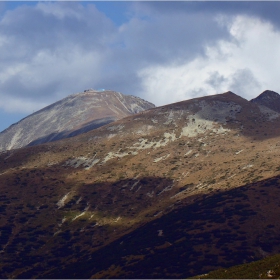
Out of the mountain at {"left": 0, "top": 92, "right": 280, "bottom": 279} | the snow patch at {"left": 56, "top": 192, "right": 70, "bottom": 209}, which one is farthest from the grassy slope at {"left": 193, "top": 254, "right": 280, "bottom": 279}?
the snow patch at {"left": 56, "top": 192, "right": 70, "bottom": 209}

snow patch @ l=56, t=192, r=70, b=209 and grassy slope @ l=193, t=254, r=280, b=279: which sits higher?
snow patch @ l=56, t=192, r=70, b=209

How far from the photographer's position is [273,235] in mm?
102188

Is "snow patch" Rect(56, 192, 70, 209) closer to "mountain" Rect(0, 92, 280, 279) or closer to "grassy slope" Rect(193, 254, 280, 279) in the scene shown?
"mountain" Rect(0, 92, 280, 279)

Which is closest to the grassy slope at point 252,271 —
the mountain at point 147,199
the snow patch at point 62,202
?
the mountain at point 147,199

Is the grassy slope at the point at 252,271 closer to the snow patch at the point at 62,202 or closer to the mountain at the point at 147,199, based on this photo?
the mountain at the point at 147,199

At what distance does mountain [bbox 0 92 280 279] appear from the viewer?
104375 millimetres

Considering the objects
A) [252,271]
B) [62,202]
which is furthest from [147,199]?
Result: [252,271]

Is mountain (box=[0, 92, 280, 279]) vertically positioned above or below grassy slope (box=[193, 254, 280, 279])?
above

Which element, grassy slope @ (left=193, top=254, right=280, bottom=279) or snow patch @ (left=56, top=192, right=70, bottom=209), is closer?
grassy slope @ (left=193, top=254, right=280, bottom=279)

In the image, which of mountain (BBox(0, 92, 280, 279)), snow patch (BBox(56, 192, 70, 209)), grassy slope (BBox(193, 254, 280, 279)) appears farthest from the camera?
snow patch (BBox(56, 192, 70, 209))

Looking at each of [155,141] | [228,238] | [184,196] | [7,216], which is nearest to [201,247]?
[228,238]

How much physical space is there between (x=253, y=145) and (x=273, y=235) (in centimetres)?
6220

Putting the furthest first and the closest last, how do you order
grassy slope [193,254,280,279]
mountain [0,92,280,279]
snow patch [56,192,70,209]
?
snow patch [56,192,70,209] → mountain [0,92,280,279] → grassy slope [193,254,280,279]

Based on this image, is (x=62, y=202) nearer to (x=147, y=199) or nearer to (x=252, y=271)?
(x=147, y=199)
